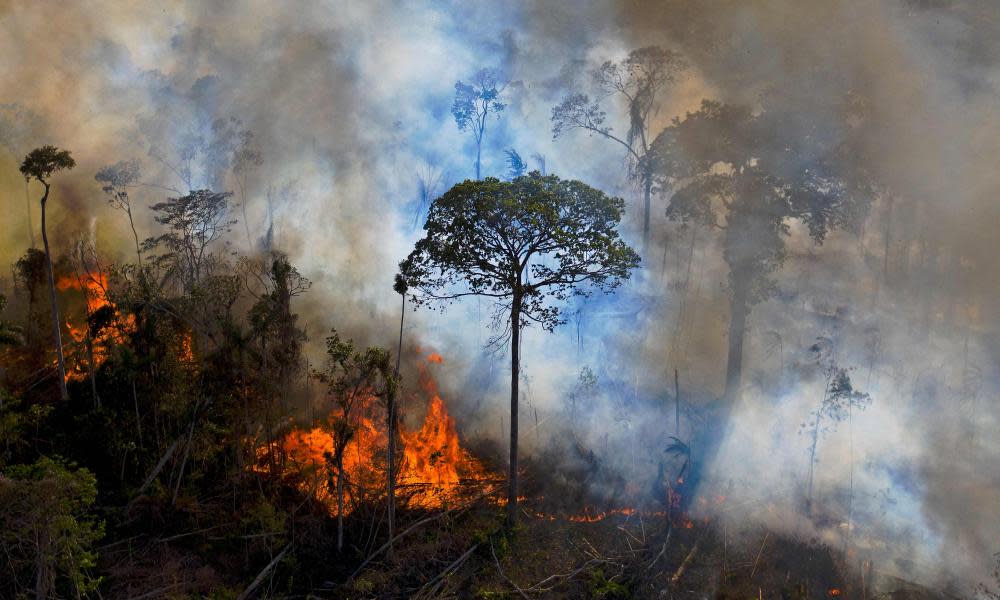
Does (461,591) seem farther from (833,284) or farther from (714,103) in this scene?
(833,284)

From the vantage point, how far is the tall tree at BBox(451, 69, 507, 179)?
4003 centimetres

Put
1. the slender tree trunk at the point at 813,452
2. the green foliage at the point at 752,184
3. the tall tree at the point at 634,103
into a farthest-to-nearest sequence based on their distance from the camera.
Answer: the tall tree at the point at 634,103 < the green foliage at the point at 752,184 < the slender tree trunk at the point at 813,452

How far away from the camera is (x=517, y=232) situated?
2047 centimetres

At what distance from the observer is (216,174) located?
1628 inches

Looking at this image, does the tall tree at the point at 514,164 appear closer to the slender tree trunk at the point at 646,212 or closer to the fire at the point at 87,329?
the slender tree trunk at the point at 646,212

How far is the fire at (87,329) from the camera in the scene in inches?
1036

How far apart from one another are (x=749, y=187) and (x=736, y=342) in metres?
7.07

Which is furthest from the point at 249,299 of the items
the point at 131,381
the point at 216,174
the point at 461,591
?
the point at 461,591

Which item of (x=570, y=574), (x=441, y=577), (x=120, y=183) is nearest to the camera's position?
(x=441, y=577)

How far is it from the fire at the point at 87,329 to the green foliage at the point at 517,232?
44.1ft

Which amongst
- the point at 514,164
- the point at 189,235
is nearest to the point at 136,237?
the point at 189,235

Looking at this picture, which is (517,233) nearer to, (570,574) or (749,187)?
(570,574)

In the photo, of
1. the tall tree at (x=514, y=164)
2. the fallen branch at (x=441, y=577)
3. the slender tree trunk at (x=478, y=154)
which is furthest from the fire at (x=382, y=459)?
the slender tree trunk at (x=478, y=154)

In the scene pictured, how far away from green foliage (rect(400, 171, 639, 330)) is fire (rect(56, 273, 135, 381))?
13444 millimetres
